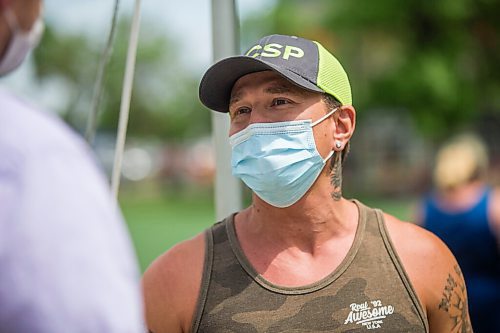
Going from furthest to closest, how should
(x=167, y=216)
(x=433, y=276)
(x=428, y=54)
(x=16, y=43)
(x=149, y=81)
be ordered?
1. (x=149, y=81)
2. (x=428, y=54)
3. (x=167, y=216)
4. (x=433, y=276)
5. (x=16, y=43)

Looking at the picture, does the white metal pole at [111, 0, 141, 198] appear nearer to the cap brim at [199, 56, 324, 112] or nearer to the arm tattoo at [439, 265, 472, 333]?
→ the cap brim at [199, 56, 324, 112]

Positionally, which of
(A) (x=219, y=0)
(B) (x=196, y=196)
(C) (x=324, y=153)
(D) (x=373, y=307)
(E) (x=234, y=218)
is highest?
(A) (x=219, y=0)

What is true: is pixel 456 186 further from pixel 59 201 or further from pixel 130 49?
pixel 59 201

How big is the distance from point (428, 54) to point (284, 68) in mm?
24888

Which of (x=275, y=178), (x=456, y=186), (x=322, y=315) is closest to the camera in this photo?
(x=322, y=315)

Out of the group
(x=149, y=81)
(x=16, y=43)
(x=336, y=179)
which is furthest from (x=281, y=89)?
(x=149, y=81)

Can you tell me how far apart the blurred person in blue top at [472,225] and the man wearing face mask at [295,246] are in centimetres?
242

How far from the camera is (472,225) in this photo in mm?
5004

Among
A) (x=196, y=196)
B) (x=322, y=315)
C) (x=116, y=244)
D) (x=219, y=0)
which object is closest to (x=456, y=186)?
(x=219, y=0)

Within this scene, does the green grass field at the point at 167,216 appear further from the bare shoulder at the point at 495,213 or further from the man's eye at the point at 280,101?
the man's eye at the point at 280,101

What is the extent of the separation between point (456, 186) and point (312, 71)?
9.41ft

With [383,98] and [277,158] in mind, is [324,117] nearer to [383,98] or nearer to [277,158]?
[277,158]

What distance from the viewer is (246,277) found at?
2502 millimetres

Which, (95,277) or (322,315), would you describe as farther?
(322,315)
